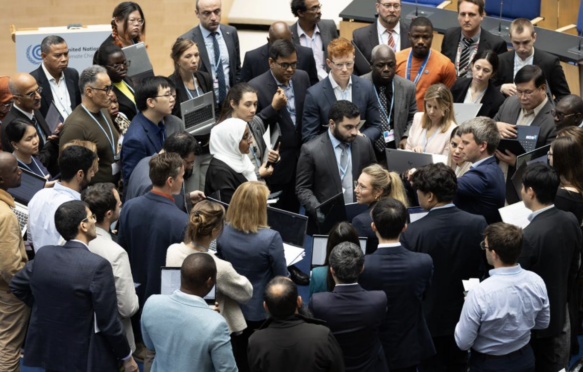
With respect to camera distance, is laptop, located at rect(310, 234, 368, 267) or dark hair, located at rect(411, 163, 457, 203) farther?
dark hair, located at rect(411, 163, 457, 203)

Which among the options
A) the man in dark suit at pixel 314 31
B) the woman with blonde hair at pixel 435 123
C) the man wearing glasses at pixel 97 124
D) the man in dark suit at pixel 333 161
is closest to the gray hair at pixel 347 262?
the man in dark suit at pixel 333 161

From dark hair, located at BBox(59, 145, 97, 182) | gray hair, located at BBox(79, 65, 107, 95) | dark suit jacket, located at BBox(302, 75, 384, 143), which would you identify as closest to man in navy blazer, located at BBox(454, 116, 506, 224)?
dark suit jacket, located at BBox(302, 75, 384, 143)

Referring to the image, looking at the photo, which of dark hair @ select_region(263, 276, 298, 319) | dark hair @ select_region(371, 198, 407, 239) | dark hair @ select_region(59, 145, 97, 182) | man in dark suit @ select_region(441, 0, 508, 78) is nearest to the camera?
dark hair @ select_region(263, 276, 298, 319)

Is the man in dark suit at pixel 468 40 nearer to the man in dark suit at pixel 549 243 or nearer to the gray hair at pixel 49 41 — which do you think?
the man in dark suit at pixel 549 243

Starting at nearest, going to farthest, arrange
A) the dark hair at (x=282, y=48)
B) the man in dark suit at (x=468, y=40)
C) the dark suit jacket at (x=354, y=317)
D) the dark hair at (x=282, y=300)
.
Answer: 1. the dark hair at (x=282, y=300)
2. the dark suit jacket at (x=354, y=317)
3. the dark hair at (x=282, y=48)
4. the man in dark suit at (x=468, y=40)

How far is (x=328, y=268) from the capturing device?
390 cm

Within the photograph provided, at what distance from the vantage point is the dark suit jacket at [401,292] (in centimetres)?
381

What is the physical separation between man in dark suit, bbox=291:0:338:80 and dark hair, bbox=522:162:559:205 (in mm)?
3254

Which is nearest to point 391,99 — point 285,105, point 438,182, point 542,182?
point 285,105

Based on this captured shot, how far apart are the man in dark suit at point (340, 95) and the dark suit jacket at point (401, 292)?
230cm

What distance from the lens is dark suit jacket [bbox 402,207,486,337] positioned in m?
4.20

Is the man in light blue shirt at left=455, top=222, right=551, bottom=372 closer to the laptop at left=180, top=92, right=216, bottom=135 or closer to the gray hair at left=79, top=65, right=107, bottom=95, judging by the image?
the laptop at left=180, top=92, right=216, bottom=135

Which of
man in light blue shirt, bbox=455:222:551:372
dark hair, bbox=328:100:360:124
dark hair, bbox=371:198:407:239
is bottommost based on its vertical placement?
man in light blue shirt, bbox=455:222:551:372

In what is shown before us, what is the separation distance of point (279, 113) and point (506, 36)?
124 inches
